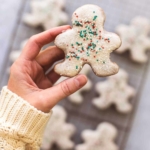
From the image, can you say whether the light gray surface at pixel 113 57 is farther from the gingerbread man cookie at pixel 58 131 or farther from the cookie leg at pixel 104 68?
the cookie leg at pixel 104 68

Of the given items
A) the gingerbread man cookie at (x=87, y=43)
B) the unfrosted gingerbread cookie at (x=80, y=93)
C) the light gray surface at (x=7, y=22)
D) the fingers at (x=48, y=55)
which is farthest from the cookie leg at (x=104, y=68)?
the light gray surface at (x=7, y=22)

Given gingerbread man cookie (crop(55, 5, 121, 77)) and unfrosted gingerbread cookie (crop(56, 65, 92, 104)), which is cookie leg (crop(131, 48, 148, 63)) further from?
gingerbread man cookie (crop(55, 5, 121, 77))

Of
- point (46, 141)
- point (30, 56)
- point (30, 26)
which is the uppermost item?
point (30, 26)

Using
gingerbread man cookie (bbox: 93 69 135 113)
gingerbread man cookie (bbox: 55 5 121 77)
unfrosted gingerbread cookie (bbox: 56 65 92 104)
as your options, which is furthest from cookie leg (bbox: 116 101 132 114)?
gingerbread man cookie (bbox: 55 5 121 77)

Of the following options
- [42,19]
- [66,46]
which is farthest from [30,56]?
[42,19]

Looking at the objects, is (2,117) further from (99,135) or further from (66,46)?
(99,135)

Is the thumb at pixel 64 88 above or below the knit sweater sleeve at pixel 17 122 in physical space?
above
